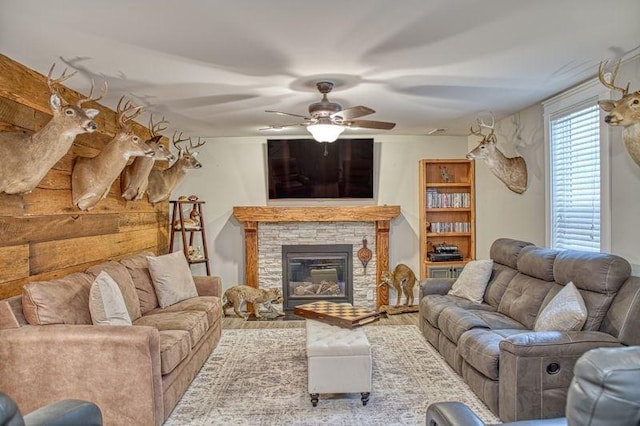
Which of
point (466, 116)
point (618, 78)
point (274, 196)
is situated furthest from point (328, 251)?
point (618, 78)

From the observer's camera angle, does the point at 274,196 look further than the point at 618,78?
Yes

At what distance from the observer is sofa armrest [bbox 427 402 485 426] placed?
1.67 metres

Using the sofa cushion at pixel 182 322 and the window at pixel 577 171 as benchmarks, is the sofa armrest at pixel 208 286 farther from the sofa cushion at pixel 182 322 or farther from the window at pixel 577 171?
the window at pixel 577 171

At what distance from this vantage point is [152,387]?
282 centimetres

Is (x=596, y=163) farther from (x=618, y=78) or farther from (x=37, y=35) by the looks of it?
(x=37, y=35)

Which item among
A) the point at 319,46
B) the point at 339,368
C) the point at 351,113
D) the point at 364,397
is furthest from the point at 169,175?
the point at 364,397

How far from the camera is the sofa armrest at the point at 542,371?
271 cm

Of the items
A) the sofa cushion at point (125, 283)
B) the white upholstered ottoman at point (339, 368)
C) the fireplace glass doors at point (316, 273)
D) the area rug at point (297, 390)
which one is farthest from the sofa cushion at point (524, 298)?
the sofa cushion at point (125, 283)

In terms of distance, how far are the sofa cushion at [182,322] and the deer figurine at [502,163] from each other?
3262 mm

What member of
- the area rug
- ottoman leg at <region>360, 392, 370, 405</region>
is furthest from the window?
ottoman leg at <region>360, 392, 370, 405</region>

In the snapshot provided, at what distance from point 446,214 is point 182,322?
422 cm

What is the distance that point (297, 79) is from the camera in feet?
11.7

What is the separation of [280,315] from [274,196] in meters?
1.67

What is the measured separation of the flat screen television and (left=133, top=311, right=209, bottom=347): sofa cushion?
274cm
